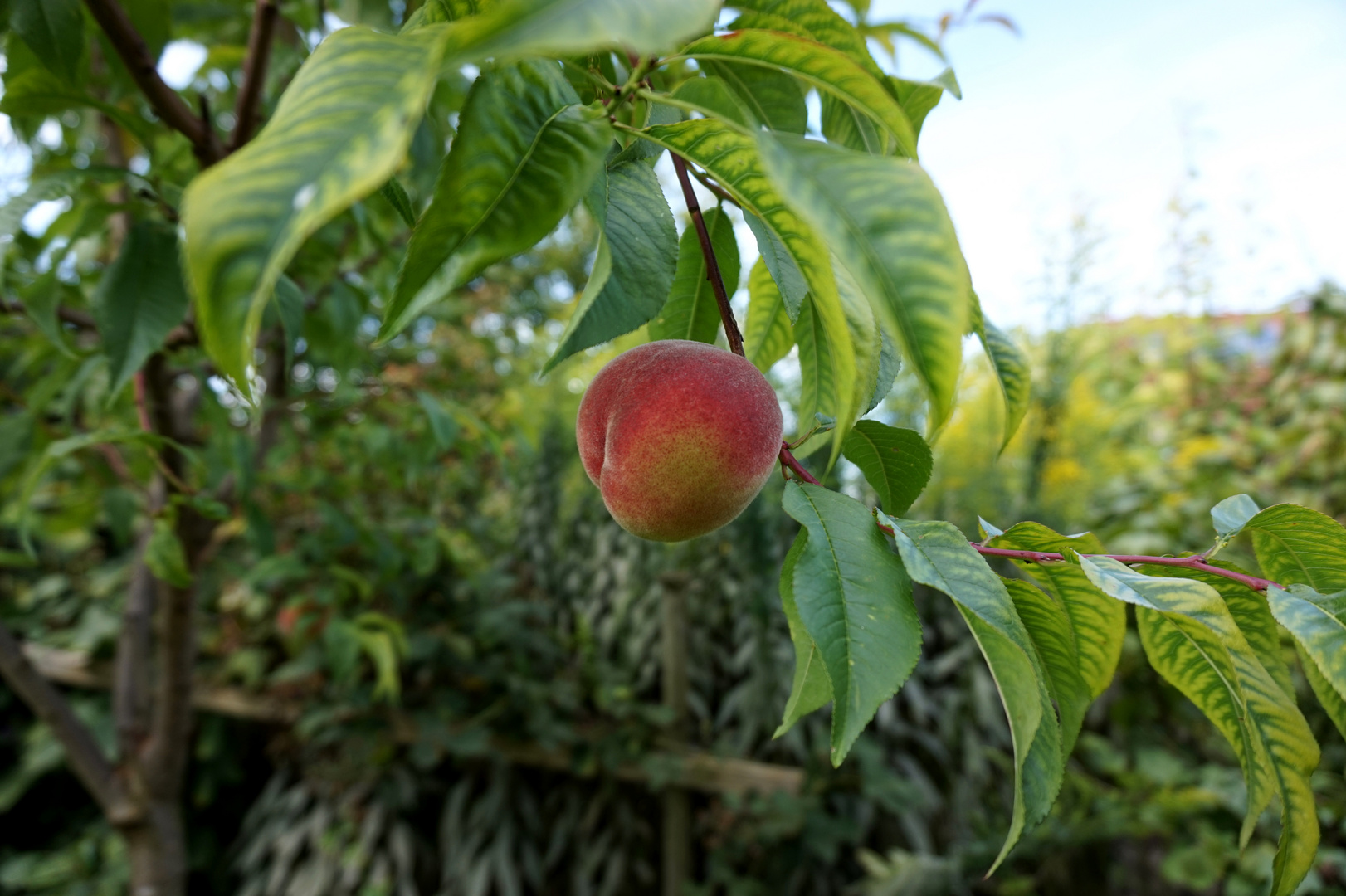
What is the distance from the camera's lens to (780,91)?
408 millimetres

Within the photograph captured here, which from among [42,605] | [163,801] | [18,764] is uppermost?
[42,605]

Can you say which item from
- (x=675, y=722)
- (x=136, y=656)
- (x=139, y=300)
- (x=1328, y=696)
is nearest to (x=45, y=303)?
(x=139, y=300)

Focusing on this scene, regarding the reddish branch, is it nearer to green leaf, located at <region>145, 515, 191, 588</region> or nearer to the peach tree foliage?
the peach tree foliage

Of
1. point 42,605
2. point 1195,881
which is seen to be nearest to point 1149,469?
point 1195,881

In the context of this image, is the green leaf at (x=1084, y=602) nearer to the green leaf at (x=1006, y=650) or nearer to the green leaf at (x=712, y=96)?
the green leaf at (x=1006, y=650)

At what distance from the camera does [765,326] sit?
515 millimetres

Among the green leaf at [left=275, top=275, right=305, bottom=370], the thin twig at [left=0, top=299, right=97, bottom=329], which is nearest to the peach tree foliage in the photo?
the green leaf at [left=275, top=275, right=305, bottom=370]

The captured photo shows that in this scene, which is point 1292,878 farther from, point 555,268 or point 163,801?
point 555,268

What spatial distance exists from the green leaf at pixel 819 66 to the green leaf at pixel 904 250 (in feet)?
0.16

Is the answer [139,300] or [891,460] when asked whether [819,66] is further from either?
[139,300]

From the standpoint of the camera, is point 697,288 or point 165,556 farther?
point 165,556

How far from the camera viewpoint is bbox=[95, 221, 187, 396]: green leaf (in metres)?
0.65

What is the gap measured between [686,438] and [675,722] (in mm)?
1591

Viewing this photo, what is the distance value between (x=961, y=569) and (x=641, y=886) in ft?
6.43
